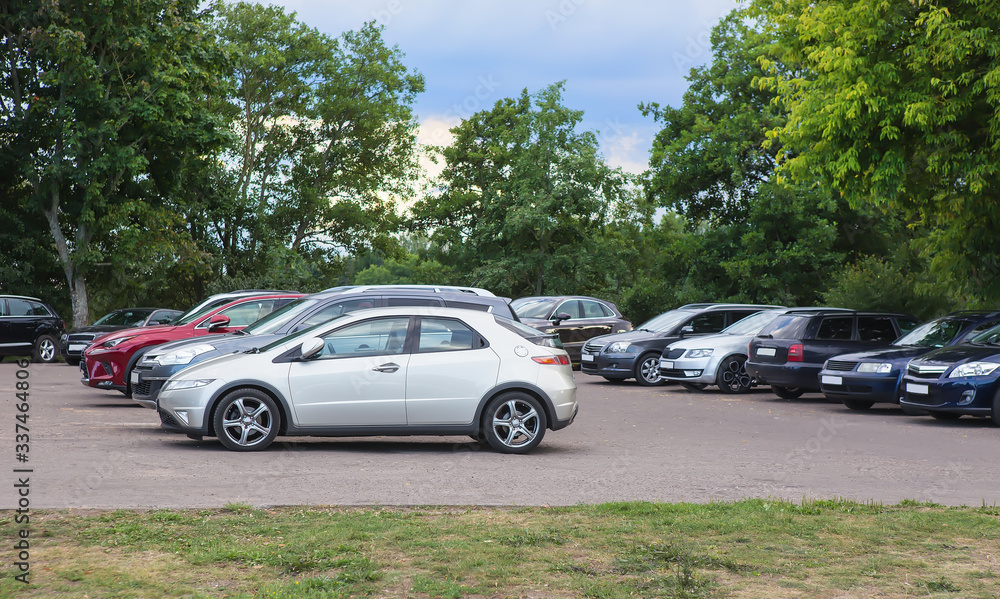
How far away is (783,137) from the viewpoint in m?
19.8

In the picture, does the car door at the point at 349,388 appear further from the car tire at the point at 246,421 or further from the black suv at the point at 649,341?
the black suv at the point at 649,341

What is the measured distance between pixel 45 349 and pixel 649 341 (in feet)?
58.3

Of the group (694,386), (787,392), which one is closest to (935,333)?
(787,392)

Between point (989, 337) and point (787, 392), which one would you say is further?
point (787, 392)

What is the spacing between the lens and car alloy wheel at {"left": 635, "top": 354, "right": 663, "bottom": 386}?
20.5 metres

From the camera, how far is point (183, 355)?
12.2 metres

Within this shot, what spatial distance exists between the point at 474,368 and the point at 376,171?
4248cm

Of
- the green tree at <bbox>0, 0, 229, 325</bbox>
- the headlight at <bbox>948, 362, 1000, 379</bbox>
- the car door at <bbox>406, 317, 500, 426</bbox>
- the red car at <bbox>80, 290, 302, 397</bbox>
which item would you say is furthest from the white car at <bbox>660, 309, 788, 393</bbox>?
the green tree at <bbox>0, 0, 229, 325</bbox>

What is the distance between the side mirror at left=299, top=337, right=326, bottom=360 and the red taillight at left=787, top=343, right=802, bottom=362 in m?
9.74

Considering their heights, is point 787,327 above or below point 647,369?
above

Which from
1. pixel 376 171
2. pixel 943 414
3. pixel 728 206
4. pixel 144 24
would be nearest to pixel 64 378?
pixel 144 24

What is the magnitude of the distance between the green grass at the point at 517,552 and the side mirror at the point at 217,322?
8.47 meters

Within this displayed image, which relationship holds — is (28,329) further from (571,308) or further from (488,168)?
(488,168)

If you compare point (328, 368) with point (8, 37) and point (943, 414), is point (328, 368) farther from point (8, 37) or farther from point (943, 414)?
point (8, 37)
